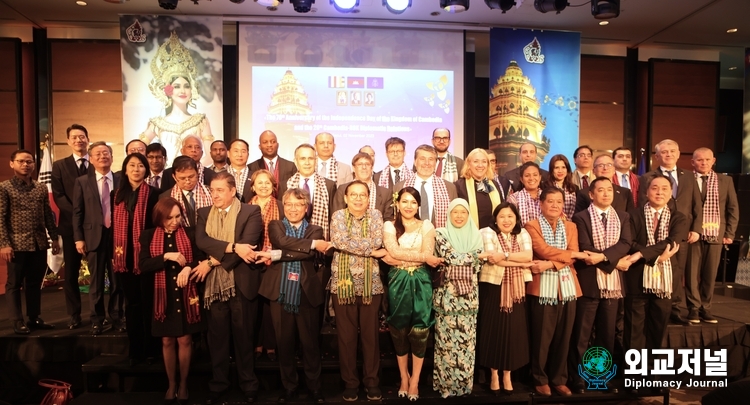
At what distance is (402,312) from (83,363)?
9.02 ft

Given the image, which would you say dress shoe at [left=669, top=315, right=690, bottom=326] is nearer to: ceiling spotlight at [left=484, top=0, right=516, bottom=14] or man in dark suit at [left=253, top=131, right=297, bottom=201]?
ceiling spotlight at [left=484, top=0, right=516, bottom=14]

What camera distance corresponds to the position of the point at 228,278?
3.39 meters

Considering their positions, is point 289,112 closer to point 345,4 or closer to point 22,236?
point 345,4

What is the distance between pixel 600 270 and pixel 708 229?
188cm

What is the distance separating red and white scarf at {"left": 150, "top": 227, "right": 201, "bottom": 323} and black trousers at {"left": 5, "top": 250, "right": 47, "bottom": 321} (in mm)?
1706

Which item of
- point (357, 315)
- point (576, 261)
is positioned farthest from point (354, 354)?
point (576, 261)

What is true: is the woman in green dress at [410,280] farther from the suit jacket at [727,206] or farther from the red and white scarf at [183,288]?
the suit jacket at [727,206]

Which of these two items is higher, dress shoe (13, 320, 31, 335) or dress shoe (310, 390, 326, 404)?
dress shoe (13, 320, 31, 335)

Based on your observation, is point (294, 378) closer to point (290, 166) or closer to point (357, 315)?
point (357, 315)

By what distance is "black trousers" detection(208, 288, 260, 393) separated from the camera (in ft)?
11.2

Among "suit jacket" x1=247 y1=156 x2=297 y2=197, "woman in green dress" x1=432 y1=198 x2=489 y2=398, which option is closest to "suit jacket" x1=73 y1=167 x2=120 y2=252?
"suit jacket" x1=247 y1=156 x2=297 y2=197

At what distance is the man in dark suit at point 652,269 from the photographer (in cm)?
380

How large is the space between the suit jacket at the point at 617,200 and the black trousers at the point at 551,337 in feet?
3.37

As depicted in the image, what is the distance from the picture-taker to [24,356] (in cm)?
406
